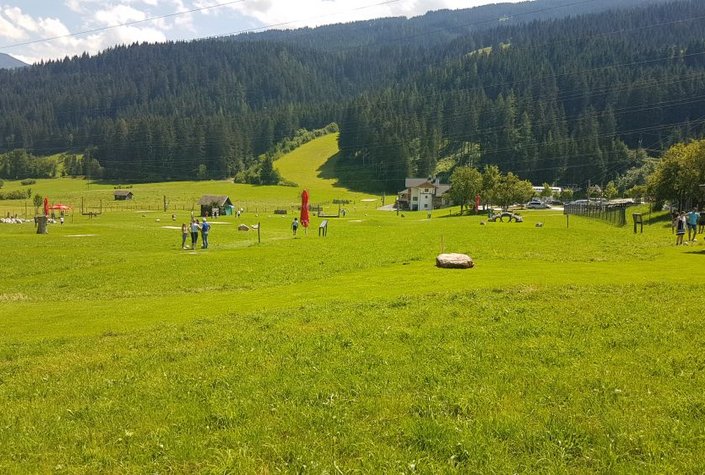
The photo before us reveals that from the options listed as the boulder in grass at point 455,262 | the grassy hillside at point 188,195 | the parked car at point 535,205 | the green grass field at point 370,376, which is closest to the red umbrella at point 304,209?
the boulder in grass at point 455,262

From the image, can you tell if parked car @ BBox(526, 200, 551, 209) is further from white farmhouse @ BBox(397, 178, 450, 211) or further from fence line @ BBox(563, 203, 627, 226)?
white farmhouse @ BBox(397, 178, 450, 211)

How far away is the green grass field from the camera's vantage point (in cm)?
816

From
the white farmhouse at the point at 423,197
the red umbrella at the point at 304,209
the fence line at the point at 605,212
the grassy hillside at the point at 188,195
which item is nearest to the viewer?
the red umbrella at the point at 304,209

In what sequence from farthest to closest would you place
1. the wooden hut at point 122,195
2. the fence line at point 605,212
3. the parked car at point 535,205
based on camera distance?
the wooden hut at point 122,195 → the parked car at point 535,205 → the fence line at point 605,212

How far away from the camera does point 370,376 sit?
11219 mm

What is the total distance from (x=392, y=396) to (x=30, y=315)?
17.7 metres

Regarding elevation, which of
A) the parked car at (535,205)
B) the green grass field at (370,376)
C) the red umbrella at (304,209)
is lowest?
the green grass field at (370,376)

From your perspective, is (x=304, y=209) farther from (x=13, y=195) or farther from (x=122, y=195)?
(x=13, y=195)

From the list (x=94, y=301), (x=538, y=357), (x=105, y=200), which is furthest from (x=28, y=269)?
(x=105, y=200)

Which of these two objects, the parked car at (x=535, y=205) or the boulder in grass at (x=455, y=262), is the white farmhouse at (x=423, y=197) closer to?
the parked car at (x=535, y=205)

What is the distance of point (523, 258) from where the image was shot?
33500 mm

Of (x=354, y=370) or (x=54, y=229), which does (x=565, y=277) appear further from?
(x=54, y=229)

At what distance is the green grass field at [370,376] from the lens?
26.8 ft

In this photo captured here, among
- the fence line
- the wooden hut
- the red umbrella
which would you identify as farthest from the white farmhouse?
the red umbrella
